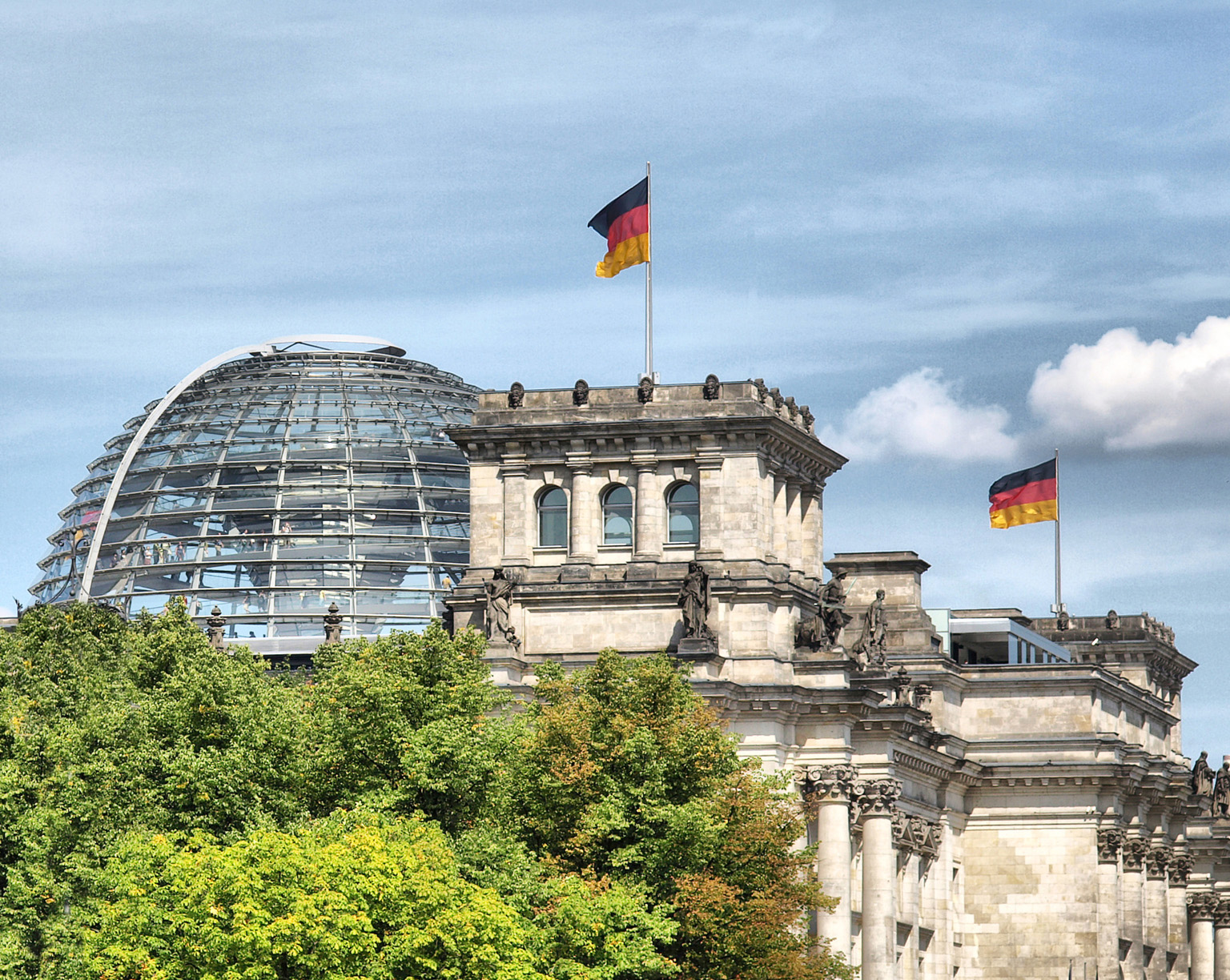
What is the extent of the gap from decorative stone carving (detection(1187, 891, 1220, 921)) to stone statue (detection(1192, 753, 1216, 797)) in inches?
233

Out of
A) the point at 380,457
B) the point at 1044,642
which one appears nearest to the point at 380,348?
the point at 380,457

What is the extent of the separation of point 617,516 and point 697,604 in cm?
762

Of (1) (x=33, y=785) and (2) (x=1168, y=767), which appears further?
(2) (x=1168, y=767)

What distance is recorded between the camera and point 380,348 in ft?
589

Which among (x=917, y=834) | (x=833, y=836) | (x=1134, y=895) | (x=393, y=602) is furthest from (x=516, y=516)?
(x=393, y=602)

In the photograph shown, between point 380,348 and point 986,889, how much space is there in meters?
69.1

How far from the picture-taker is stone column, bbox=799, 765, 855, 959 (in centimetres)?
10356

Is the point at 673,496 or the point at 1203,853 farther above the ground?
the point at 673,496

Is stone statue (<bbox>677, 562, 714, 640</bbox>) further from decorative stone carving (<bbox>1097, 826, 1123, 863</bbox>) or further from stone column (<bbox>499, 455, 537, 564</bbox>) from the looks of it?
decorative stone carving (<bbox>1097, 826, 1123, 863</bbox>)

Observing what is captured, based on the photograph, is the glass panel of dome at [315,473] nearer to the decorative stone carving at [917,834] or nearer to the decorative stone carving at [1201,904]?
the decorative stone carving at [917,834]

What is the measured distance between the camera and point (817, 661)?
103875 mm

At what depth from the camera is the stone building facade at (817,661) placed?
4097 inches

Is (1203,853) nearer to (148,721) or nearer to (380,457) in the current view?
(380,457)

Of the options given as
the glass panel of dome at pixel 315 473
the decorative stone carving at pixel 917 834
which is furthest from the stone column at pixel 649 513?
the glass panel of dome at pixel 315 473
